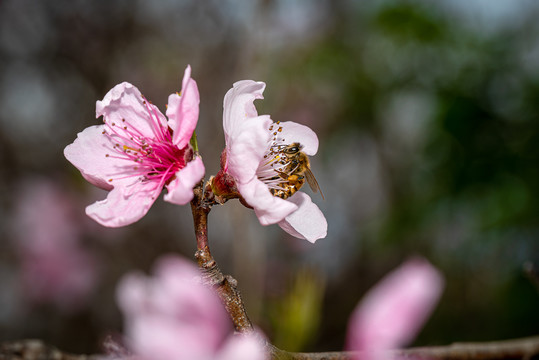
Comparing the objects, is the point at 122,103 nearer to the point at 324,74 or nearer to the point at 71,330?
the point at 324,74

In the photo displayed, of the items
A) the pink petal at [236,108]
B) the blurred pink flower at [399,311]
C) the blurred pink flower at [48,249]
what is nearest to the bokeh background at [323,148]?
the blurred pink flower at [48,249]

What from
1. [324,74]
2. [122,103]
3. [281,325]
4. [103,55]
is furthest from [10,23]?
[281,325]

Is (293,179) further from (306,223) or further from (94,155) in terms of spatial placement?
(94,155)

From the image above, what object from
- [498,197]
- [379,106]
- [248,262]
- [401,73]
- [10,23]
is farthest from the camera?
[10,23]

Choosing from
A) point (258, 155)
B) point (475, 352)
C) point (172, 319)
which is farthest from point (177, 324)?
point (475, 352)

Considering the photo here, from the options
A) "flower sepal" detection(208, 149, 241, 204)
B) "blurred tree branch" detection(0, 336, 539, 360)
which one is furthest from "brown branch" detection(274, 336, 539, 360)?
"flower sepal" detection(208, 149, 241, 204)
